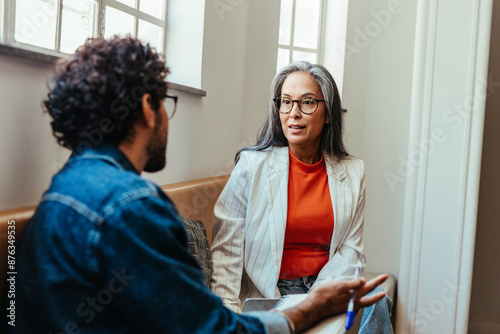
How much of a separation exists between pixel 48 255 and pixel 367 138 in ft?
9.36

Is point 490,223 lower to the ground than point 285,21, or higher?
lower

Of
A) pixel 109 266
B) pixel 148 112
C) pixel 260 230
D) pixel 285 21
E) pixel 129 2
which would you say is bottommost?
pixel 260 230

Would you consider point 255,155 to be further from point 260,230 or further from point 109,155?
point 109,155

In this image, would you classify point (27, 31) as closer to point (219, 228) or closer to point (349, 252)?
point (219, 228)

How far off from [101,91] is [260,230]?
113cm

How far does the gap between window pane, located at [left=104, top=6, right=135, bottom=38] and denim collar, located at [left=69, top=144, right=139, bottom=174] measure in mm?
1172

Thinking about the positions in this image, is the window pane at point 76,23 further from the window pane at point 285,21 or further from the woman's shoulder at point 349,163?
the window pane at point 285,21

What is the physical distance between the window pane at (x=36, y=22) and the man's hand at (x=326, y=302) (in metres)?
1.05

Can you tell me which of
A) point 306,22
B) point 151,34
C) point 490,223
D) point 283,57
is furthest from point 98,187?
point 490,223

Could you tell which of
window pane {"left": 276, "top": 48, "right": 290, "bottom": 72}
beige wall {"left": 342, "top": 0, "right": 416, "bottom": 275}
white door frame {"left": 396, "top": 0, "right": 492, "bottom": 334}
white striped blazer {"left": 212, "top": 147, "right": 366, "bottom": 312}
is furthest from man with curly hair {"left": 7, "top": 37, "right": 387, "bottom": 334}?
window pane {"left": 276, "top": 48, "right": 290, "bottom": 72}

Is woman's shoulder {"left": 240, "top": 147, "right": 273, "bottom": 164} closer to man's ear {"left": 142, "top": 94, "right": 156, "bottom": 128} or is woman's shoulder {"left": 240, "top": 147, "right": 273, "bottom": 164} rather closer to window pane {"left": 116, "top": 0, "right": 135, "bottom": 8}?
window pane {"left": 116, "top": 0, "right": 135, "bottom": 8}

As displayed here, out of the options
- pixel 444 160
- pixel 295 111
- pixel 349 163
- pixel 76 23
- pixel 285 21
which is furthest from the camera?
pixel 285 21

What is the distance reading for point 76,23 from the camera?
76.5 inches

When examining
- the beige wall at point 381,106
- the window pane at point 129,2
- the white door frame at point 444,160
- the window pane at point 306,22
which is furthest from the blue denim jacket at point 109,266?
the window pane at point 306,22
